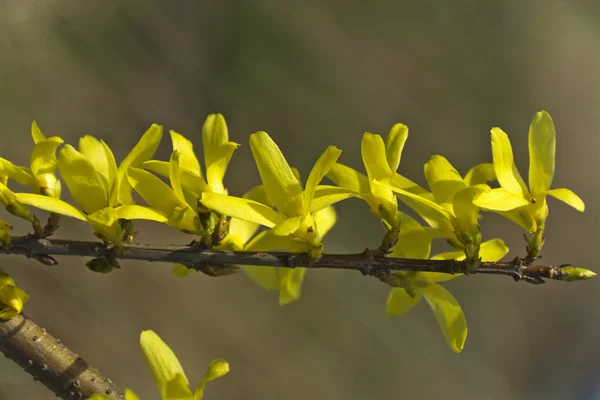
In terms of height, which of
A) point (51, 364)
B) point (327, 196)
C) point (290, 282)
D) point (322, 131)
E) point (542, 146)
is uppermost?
point (322, 131)

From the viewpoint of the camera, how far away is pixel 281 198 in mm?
523

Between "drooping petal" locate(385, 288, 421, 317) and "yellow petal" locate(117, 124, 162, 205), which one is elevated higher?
"yellow petal" locate(117, 124, 162, 205)

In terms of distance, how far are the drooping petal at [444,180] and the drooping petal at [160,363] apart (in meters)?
0.29

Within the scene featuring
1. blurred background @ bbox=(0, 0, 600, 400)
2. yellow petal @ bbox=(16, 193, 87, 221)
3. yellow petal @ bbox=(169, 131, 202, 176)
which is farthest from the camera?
blurred background @ bbox=(0, 0, 600, 400)

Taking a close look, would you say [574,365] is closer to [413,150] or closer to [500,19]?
[413,150]

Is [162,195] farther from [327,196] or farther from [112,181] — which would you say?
[327,196]

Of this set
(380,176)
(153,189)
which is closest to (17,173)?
(153,189)

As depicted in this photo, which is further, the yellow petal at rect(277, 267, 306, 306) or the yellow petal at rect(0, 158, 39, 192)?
the yellow petal at rect(277, 267, 306, 306)

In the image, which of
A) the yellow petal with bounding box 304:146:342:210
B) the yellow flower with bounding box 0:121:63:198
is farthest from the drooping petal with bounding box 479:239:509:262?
the yellow flower with bounding box 0:121:63:198

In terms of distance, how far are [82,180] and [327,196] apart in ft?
0.73

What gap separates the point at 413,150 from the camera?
7.29ft

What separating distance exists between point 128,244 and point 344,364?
63.3 inches

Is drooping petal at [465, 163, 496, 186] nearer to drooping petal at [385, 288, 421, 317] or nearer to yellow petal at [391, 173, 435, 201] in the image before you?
yellow petal at [391, 173, 435, 201]

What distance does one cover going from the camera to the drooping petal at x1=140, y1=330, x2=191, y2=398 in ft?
1.67
